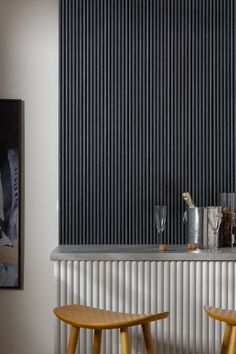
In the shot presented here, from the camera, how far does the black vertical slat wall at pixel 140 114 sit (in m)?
3.38

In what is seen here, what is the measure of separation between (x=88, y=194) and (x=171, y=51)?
0.91m

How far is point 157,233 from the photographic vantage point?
3.38 metres

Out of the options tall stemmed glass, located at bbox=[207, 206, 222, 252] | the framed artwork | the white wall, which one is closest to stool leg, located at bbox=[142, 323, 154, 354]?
tall stemmed glass, located at bbox=[207, 206, 222, 252]

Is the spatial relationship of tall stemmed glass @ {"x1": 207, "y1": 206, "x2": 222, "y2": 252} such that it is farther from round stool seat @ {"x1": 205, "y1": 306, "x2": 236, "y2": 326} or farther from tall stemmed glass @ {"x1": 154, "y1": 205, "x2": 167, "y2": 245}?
round stool seat @ {"x1": 205, "y1": 306, "x2": 236, "y2": 326}

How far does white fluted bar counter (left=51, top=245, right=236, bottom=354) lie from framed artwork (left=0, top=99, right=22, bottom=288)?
0.58 m

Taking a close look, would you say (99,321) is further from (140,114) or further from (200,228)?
(140,114)

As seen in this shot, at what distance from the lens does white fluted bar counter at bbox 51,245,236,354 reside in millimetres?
2975

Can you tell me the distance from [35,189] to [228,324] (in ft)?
4.61

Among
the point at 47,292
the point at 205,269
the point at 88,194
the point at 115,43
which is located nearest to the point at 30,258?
the point at 47,292

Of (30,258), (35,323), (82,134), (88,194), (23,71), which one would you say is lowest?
(35,323)

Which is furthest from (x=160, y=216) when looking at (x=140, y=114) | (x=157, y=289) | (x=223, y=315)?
(x=223, y=315)

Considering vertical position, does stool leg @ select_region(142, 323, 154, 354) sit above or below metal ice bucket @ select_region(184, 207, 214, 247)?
below

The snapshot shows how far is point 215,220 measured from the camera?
309 cm

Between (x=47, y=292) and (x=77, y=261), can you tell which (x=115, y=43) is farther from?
(x=47, y=292)
